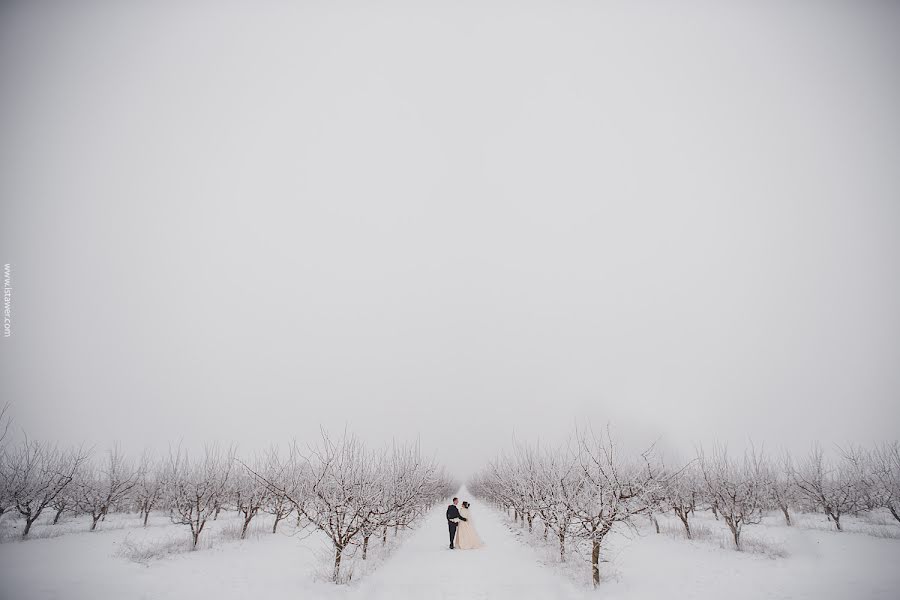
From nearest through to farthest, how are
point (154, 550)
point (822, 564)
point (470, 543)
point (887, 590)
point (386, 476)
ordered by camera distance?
1. point (887, 590)
2. point (822, 564)
3. point (154, 550)
4. point (470, 543)
5. point (386, 476)

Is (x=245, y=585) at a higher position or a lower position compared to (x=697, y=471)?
higher

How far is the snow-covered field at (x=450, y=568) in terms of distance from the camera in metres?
9.88

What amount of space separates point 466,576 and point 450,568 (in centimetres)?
127

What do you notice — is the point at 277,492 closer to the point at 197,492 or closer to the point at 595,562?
the point at 197,492

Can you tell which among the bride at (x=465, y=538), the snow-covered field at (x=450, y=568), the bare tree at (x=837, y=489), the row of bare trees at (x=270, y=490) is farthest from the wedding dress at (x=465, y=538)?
the bare tree at (x=837, y=489)

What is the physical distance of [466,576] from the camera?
12.0 metres

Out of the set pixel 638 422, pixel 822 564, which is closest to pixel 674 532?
pixel 822 564

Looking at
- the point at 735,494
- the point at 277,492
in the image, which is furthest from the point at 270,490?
the point at 735,494

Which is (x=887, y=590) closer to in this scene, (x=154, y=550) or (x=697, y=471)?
(x=697, y=471)

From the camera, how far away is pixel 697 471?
25922 mm

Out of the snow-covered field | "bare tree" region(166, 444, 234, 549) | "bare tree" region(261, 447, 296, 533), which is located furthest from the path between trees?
"bare tree" region(166, 444, 234, 549)

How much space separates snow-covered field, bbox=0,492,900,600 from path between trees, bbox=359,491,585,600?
5cm

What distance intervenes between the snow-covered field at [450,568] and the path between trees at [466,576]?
47mm

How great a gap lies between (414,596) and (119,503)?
3097 cm
